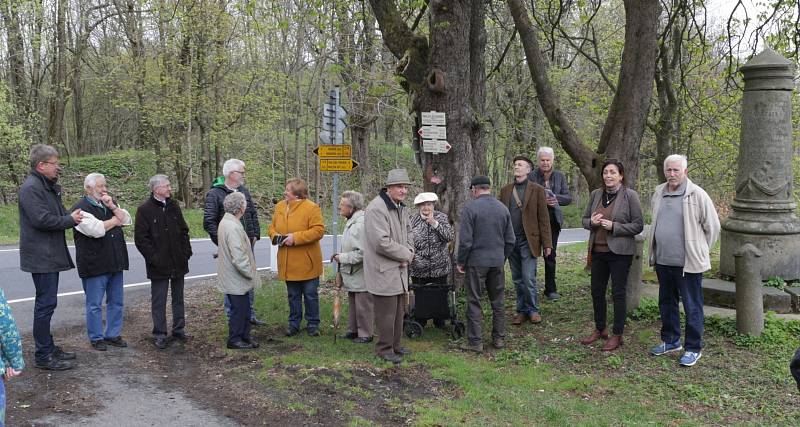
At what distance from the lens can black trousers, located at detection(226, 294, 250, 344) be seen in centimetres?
669

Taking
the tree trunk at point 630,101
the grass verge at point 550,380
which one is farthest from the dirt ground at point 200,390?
the tree trunk at point 630,101

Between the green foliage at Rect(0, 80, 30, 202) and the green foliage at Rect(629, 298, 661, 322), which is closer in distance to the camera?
the green foliage at Rect(629, 298, 661, 322)

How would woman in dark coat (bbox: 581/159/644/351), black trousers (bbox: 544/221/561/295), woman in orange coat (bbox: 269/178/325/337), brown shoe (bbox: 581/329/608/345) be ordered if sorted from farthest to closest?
black trousers (bbox: 544/221/561/295) < woman in orange coat (bbox: 269/178/325/337) < brown shoe (bbox: 581/329/608/345) < woman in dark coat (bbox: 581/159/644/351)

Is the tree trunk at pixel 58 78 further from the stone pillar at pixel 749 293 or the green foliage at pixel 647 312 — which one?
the stone pillar at pixel 749 293

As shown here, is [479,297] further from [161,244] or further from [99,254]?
[99,254]

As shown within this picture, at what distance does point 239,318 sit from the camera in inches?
267

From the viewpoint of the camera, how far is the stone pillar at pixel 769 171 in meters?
7.30

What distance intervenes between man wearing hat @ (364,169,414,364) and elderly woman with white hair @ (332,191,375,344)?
71 centimetres

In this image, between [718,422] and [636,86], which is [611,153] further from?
[718,422]

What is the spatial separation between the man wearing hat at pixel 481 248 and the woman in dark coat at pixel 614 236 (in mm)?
901

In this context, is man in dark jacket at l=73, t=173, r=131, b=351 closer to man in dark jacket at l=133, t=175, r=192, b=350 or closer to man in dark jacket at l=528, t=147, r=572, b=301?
man in dark jacket at l=133, t=175, r=192, b=350

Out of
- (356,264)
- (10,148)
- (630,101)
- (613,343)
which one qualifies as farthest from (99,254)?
(10,148)

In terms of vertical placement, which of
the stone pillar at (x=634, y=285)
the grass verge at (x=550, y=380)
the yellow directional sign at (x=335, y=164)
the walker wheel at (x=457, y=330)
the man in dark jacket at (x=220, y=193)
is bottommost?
the grass verge at (x=550, y=380)

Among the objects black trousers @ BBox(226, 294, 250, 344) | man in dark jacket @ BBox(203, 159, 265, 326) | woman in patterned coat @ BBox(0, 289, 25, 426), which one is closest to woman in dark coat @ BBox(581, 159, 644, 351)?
black trousers @ BBox(226, 294, 250, 344)
